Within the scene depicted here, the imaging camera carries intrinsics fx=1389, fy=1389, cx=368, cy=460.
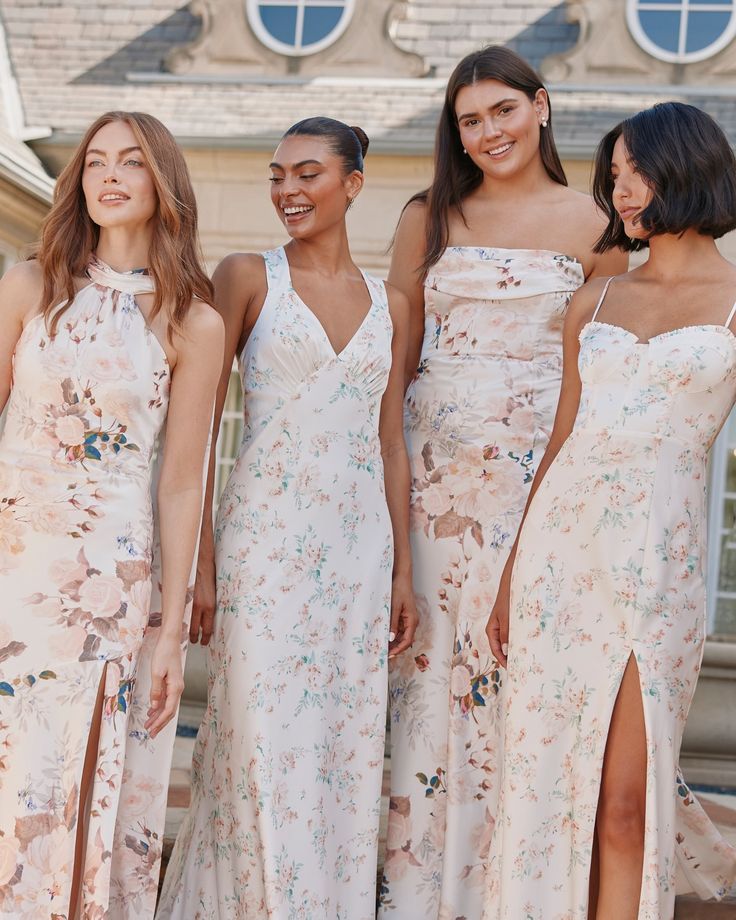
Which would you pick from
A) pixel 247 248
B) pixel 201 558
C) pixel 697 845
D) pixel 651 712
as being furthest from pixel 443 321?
pixel 247 248

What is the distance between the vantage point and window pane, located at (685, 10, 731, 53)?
10477mm

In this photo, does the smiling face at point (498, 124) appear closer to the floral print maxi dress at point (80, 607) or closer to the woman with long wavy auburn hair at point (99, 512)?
the woman with long wavy auburn hair at point (99, 512)

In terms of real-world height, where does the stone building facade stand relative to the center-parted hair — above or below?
above

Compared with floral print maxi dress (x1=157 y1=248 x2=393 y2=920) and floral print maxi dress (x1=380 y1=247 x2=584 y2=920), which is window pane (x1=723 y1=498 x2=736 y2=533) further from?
floral print maxi dress (x1=157 y1=248 x2=393 y2=920)

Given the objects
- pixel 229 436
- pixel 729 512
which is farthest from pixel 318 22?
pixel 729 512

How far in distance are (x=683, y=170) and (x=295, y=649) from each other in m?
1.46

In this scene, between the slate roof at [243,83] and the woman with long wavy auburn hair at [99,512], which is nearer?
the woman with long wavy auburn hair at [99,512]

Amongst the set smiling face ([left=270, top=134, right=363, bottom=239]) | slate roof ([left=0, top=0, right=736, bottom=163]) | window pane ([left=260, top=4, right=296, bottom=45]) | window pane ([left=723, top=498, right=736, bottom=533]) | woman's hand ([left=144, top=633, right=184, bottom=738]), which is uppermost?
window pane ([left=260, top=4, right=296, bottom=45])

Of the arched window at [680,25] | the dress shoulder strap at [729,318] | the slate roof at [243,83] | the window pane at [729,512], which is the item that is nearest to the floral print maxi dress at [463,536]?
the dress shoulder strap at [729,318]

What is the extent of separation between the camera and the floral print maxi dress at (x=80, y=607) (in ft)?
9.48

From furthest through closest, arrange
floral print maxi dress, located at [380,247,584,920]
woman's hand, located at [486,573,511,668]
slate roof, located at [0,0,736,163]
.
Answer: slate roof, located at [0,0,736,163] < floral print maxi dress, located at [380,247,584,920] < woman's hand, located at [486,573,511,668]

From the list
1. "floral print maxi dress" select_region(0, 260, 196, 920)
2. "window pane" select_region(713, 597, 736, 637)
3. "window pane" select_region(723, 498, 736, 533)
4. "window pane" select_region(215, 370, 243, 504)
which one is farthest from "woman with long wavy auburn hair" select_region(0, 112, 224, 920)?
"window pane" select_region(713, 597, 736, 637)

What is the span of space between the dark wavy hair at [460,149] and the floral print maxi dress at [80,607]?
1033 mm

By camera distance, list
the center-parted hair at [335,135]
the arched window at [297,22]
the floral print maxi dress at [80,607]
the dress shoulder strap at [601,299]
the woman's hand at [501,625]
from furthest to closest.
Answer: the arched window at [297,22]
the center-parted hair at [335,135]
the woman's hand at [501,625]
the dress shoulder strap at [601,299]
the floral print maxi dress at [80,607]
